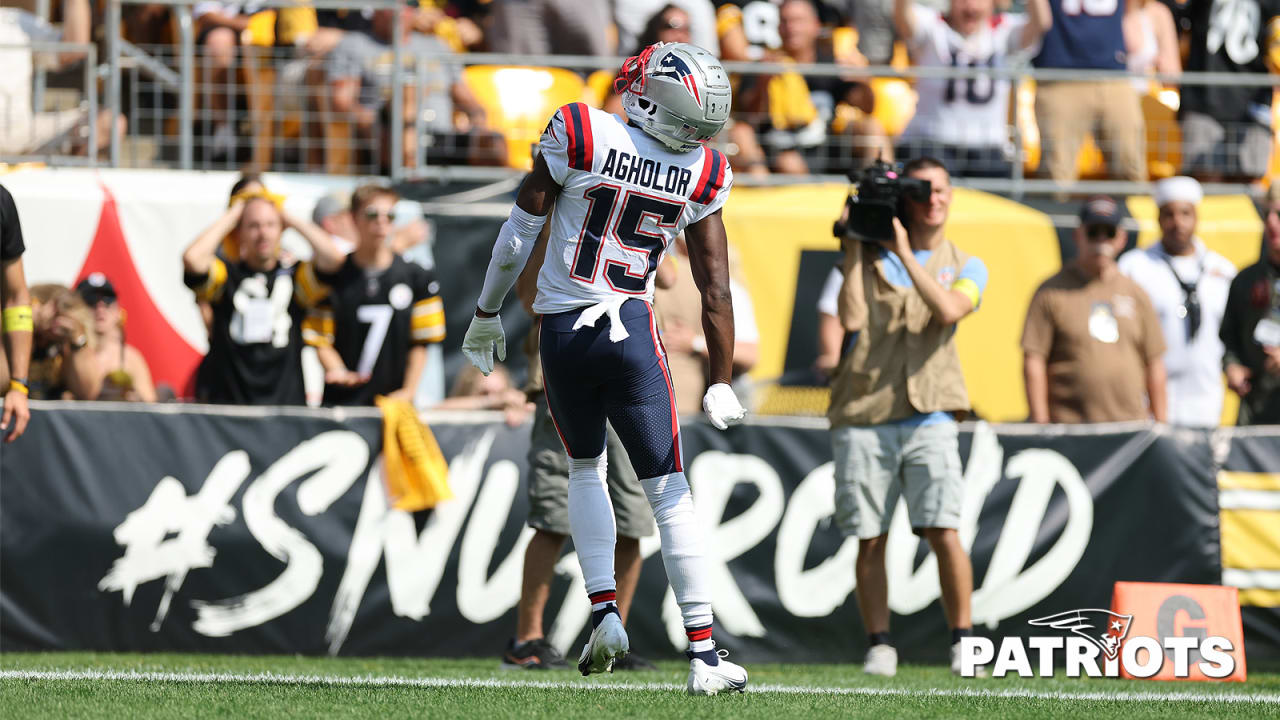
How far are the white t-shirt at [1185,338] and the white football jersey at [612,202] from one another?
17.1 feet

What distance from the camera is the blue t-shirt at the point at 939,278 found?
7.01 m

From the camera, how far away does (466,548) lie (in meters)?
7.87

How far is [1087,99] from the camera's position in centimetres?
1081

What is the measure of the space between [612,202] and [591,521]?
1073 mm

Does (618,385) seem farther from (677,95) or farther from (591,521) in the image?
(677,95)

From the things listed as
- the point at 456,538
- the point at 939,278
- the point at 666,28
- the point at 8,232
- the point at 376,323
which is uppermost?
the point at 666,28

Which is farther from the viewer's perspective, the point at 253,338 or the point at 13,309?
the point at 253,338

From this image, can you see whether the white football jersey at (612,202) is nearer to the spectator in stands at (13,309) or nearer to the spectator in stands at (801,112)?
the spectator in stands at (13,309)

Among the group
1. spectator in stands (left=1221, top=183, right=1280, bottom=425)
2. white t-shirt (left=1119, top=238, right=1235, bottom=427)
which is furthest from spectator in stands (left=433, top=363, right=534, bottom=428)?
spectator in stands (left=1221, top=183, right=1280, bottom=425)

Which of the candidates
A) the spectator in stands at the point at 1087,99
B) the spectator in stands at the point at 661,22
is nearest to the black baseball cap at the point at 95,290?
the spectator in stands at the point at 661,22

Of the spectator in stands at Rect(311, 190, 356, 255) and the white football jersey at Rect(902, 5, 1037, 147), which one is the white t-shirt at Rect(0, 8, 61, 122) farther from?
the white football jersey at Rect(902, 5, 1037, 147)

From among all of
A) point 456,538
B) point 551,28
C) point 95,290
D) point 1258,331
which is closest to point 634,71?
point 456,538

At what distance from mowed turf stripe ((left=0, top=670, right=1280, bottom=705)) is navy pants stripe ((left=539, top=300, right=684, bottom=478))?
36.0 inches

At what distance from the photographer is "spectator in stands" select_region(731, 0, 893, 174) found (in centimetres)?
1081
